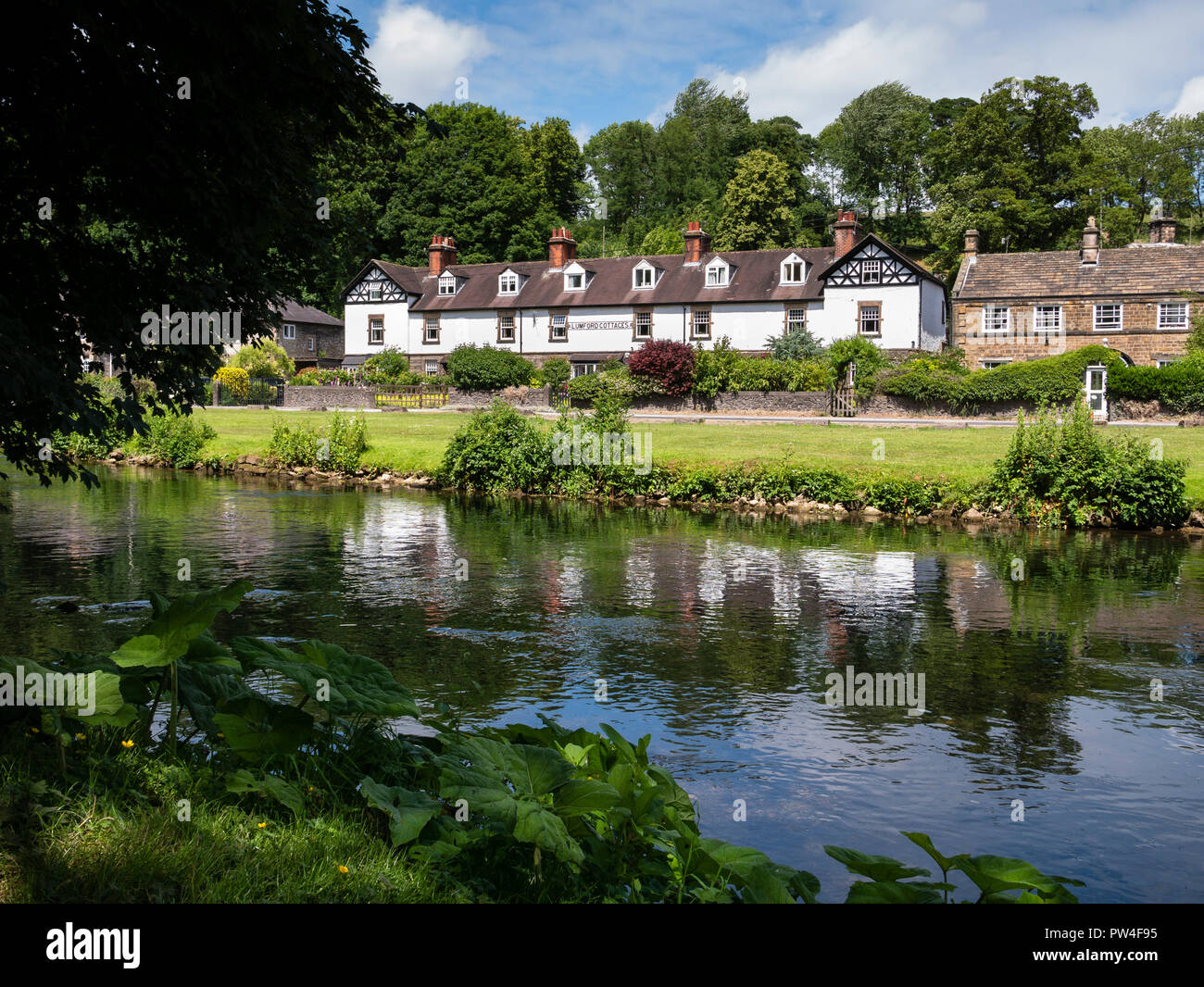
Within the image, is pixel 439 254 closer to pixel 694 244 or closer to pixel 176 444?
pixel 694 244

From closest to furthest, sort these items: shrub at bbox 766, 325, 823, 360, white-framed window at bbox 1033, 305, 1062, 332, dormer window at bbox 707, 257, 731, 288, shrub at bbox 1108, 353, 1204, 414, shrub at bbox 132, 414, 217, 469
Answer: shrub at bbox 132, 414, 217, 469 → shrub at bbox 1108, 353, 1204, 414 → white-framed window at bbox 1033, 305, 1062, 332 → shrub at bbox 766, 325, 823, 360 → dormer window at bbox 707, 257, 731, 288

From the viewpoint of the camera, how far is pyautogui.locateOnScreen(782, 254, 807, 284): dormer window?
196ft

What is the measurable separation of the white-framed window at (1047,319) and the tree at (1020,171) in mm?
14094

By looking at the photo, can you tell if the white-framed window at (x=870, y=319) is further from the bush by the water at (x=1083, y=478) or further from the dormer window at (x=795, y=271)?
the bush by the water at (x=1083, y=478)

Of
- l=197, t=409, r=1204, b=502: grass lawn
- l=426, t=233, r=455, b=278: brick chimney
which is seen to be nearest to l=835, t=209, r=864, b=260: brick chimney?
l=197, t=409, r=1204, b=502: grass lawn

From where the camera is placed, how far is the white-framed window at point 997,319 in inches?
2232

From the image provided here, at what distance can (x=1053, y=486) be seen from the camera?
24.6m

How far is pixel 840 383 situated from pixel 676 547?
3005cm

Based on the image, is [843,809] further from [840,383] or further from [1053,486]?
[840,383]

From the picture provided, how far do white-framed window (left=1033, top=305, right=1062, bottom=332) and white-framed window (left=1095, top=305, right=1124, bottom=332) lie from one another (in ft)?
6.13

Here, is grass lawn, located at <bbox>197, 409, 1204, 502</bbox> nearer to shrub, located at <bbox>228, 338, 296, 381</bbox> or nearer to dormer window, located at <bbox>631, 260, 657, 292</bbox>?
shrub, located at <bbox>228, 338, 296, 381</bbox>

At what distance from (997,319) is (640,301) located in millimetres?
20329

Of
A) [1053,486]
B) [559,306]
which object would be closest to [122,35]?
[1053,486]

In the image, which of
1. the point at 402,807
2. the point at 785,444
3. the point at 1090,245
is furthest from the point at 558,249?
the point at 402,807
